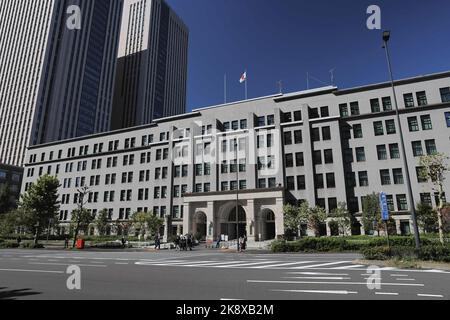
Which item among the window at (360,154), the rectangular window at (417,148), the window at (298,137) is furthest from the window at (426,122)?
the window at (298,137)

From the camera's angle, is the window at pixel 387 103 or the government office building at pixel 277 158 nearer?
the government office building at pixel 277 158

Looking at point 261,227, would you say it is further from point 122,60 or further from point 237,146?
point 122,60

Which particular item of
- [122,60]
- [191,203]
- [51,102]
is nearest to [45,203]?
[191,203]

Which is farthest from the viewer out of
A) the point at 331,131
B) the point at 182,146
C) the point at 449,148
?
the point at 182,146

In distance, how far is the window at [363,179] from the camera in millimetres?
44500

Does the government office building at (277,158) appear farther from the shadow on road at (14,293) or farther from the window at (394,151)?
the shadow on road at (14,293)

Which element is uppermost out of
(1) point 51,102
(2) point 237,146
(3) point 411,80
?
(1) point 51,102

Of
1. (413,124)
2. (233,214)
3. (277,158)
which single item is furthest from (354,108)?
(233,214)

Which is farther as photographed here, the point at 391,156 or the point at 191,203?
the point at 191,203

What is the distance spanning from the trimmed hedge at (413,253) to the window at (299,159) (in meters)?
31.1

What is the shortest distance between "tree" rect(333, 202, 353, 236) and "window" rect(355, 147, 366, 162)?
28.8 feet
